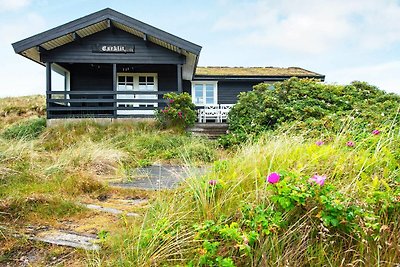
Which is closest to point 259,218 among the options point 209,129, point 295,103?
point 295,103

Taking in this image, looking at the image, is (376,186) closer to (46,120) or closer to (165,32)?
(165,32)

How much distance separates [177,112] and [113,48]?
4.36 m

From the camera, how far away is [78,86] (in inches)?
624

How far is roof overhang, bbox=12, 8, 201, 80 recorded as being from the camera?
40.0ft

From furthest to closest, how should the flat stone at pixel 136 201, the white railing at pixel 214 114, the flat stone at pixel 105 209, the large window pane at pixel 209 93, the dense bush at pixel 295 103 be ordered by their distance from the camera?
the large window pane at pixel 209 93, the white railing at pixel 214 114, the dense bush at pixel 295 103, the flat stone at pixel 136 201, the flat stone at pixel 105 209

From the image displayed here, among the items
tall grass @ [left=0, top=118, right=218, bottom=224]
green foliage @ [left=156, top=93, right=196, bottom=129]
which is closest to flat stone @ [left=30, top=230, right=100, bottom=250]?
tall grass @ [left=0, top=118, right=218, bottom=224]

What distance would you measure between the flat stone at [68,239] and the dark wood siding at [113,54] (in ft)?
37.1

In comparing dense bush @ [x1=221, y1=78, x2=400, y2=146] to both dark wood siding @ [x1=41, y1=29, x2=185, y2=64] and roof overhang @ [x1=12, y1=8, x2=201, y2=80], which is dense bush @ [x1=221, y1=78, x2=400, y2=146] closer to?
roof overhang @ [x1=12, y1=8, x2=201, y2=80]

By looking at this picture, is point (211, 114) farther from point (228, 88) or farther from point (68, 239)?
point (68, 239)

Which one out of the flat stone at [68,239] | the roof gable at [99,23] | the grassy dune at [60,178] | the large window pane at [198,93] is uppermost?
the roof gable at [99,23]

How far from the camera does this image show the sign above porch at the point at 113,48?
13.4 m

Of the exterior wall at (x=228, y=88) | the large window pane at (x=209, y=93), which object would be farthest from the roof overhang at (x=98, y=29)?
the exterior wall at (x=228, y=88)

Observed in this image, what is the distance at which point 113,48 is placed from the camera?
44.1 feet

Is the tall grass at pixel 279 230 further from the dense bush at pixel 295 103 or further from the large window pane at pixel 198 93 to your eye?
the large window pane at pixel 198 93
